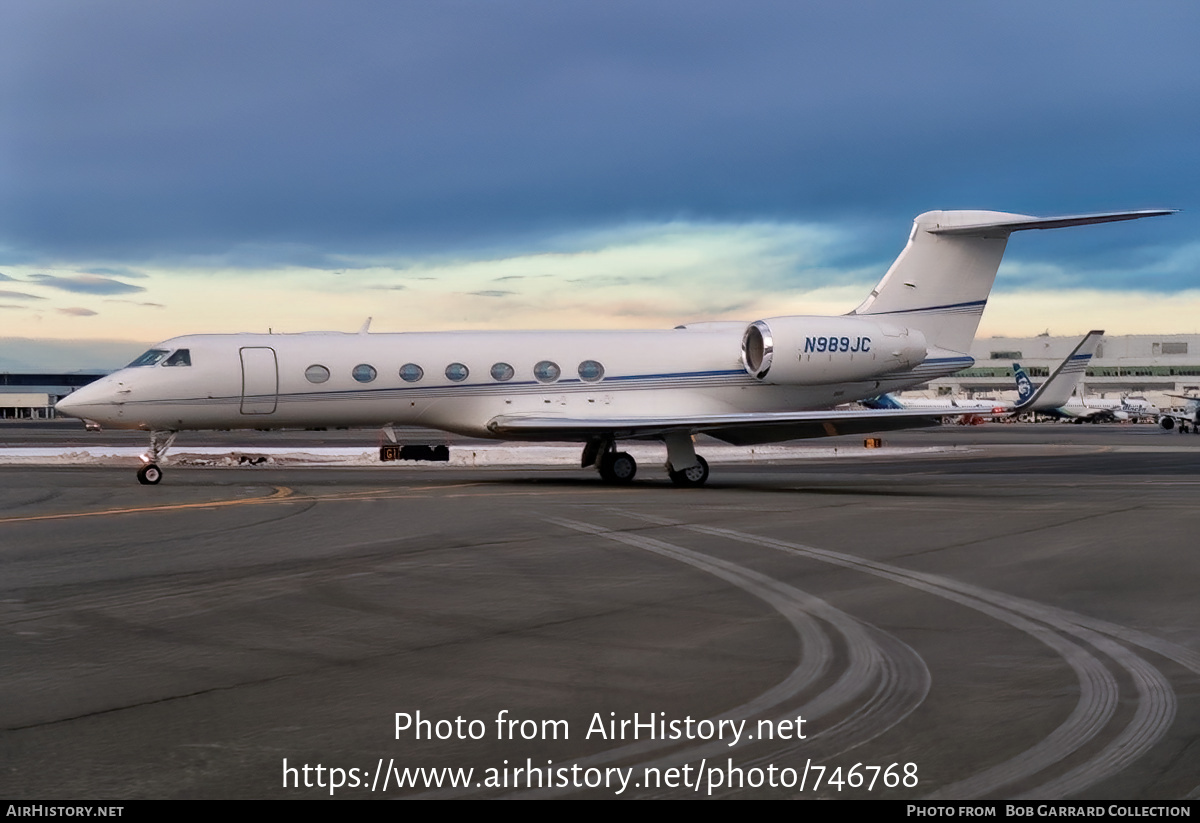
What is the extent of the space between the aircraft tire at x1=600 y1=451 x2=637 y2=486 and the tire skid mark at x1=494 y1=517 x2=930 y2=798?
12987 millimetres

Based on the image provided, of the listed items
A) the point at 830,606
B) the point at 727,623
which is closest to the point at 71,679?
the point at 727,623

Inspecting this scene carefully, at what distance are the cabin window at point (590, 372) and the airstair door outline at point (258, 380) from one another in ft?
18.6

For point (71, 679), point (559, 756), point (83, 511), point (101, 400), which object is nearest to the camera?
point (559, 756)

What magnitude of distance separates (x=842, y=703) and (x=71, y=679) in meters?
3.93

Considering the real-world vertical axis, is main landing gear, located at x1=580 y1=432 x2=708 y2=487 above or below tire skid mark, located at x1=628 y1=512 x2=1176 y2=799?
above

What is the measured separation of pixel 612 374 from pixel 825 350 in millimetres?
4130

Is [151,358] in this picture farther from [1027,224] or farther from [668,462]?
[1027,224]

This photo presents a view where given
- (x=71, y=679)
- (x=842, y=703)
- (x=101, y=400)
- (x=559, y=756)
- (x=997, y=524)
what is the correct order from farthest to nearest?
1. (x=101, y=400)
2. (x=997, y=524)
3. (x=71, y=679)
4. (x=842, y=703)
5. (x=559, y=756)

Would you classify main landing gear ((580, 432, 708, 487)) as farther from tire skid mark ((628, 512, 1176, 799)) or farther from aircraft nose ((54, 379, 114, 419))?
tire skid mark ((628, 512, 1176, 799))

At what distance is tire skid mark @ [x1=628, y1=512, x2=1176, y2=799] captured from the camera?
420 centimetres

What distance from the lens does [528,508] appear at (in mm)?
15602

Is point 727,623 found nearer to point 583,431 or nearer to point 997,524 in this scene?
point 997,524

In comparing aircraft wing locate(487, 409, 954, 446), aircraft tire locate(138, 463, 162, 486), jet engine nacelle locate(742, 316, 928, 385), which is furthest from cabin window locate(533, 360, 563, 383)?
aircraft tire locate(138, 463, 162, 486)

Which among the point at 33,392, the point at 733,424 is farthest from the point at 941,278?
the point at 33,392
